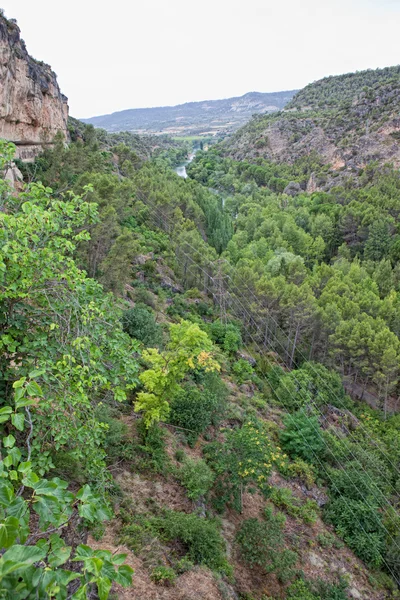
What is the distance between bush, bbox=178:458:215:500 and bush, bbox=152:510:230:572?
1.45 metres

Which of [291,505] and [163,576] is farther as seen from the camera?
[291,505]

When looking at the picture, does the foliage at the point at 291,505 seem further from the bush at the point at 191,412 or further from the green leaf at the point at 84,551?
the green leaf at the point at 84,551

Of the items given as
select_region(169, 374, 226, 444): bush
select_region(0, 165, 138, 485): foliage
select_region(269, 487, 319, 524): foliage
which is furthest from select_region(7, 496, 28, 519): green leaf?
select_region(269, 487, 319, 524): foliage

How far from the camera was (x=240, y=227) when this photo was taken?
59.1 meters

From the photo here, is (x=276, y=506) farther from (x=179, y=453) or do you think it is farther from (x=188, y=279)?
(x=188, y=279)

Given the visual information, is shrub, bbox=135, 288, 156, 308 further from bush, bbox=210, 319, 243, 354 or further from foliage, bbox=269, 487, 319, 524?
foliage, bbox=269, 487, 319, 524

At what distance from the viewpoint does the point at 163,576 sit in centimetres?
824

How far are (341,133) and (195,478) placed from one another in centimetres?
10264

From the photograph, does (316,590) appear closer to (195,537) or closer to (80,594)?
(195,537)

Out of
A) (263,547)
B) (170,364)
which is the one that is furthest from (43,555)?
(263,547)

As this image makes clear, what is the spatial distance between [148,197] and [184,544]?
136 feet

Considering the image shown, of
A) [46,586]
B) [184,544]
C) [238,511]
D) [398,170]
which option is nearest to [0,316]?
[46,586]

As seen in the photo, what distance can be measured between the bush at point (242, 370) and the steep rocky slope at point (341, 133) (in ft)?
231

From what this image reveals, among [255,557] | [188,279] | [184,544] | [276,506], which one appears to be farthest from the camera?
[188,279]
